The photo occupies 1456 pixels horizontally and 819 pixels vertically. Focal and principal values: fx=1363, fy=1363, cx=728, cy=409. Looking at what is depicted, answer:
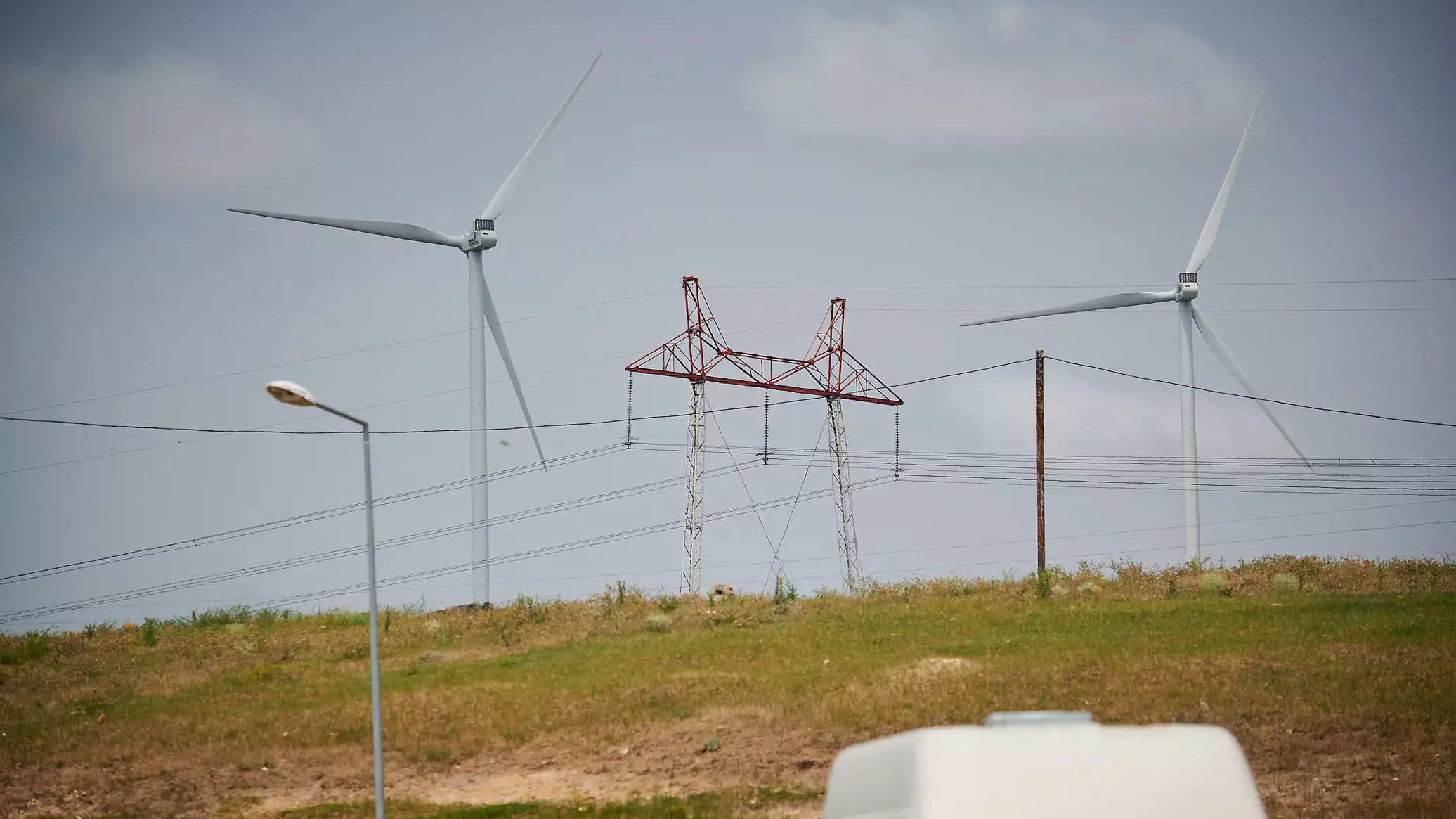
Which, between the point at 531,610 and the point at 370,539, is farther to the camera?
the point at 531,610

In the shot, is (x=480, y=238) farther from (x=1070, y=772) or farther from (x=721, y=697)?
(x=1070, y=772)

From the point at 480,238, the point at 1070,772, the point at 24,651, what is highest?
the point at 480,238

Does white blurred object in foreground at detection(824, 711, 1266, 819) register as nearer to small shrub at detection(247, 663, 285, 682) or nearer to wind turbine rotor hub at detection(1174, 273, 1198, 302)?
small shrub at detection(247, 663, 285, 682)

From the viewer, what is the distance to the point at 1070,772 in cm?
891

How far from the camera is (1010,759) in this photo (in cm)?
894

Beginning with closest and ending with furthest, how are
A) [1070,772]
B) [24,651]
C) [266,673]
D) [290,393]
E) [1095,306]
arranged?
[1070,772]
[290,393]
[266,673]
[24,651]
[1095,306]

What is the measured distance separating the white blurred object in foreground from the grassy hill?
1447cm

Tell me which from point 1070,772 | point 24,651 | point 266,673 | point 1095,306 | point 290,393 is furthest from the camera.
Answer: point 1095,306

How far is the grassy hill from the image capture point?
2558 centimetres

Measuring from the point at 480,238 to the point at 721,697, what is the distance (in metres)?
39.5

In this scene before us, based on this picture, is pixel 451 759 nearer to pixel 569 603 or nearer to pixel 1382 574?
pixel 569 603

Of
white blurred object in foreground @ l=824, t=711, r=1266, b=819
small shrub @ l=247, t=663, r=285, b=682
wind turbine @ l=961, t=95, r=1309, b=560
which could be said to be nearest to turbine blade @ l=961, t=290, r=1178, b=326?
wind turbine @ l=961, t=95, r=1309, b=560

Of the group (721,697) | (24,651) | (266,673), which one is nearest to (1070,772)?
(721,697)

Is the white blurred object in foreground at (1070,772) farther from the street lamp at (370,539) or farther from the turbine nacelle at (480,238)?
the turbine nacelle at (480,238)
